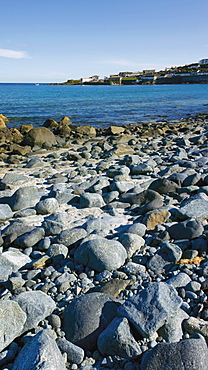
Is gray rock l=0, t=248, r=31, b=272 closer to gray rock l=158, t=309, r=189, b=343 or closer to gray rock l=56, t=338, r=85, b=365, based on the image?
gray rock l=56, t=338, r=85, b=365

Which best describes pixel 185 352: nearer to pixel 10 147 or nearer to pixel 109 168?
pixel 109 168

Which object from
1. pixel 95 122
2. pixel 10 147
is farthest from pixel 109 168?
pixel 95 122

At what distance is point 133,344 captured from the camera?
241 centimetres

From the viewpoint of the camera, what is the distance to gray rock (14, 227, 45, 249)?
4.30 meters

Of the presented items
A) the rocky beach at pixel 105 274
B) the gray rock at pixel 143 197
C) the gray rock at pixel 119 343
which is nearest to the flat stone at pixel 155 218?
the rocky beach at pixel 105 274

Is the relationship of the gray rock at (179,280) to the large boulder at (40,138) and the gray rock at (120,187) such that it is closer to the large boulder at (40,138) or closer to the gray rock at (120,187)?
the gray rock at (120,187)

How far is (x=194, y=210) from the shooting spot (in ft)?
15.9

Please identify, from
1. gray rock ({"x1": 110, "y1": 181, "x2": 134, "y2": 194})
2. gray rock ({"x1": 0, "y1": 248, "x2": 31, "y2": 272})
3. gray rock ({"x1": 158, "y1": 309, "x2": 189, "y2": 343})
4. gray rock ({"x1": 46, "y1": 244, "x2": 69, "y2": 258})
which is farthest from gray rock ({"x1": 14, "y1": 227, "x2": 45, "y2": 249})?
gray rock ({"x1": 158, "y1": 309, "x2": 189, "y2": 343})

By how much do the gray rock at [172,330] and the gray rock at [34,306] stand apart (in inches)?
40.2

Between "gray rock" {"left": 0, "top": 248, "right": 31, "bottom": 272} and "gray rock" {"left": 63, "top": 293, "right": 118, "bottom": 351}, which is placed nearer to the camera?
"gray rock" {"left": 63, "top": 293, "right": 118, "bottom": 351}

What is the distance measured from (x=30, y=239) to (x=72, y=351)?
209 cm

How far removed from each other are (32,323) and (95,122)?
17015mm

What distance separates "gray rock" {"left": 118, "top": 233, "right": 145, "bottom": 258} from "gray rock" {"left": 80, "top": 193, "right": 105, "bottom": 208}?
1.63 m

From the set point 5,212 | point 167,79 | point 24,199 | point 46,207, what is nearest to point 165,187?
point 46,207
